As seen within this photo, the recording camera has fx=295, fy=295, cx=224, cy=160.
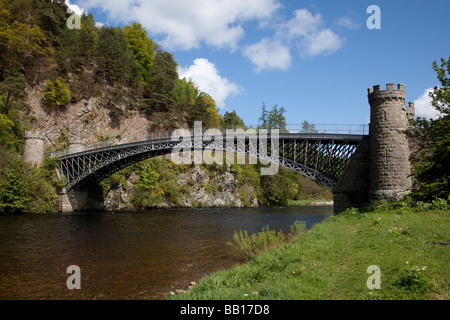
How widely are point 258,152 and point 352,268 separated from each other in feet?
82.0

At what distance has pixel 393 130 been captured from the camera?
22.2 meters

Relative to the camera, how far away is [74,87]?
158ft

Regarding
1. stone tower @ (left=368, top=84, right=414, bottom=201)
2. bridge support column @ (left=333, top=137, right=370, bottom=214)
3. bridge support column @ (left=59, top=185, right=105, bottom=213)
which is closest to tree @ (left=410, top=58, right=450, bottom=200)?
stone tower @ (left=368, top=84, right=414, bottom=201)

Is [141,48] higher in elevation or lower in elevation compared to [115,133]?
higher

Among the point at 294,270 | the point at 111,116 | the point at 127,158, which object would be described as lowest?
the point at 294,270

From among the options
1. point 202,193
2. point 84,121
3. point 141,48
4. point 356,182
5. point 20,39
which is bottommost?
point 202,193

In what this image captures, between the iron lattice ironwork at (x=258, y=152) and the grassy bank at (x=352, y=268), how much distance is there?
1597cm

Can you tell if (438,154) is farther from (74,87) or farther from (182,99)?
(182,99)

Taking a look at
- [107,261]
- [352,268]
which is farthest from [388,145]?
[107,261]

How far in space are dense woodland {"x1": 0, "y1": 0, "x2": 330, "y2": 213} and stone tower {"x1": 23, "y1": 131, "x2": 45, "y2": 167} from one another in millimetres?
1265

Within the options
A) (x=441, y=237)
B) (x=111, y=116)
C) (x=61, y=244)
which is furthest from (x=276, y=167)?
(x=441, y=237)

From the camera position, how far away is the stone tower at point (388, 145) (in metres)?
21.5

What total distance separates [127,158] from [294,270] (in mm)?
36555
